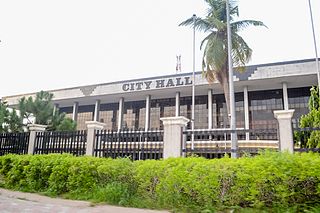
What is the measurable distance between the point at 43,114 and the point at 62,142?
4.34m

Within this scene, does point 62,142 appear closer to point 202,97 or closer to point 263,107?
point 202,97

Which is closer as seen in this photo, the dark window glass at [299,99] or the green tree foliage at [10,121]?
the green tree foliage at [10,121]

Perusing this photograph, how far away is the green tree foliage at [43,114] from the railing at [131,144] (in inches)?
215

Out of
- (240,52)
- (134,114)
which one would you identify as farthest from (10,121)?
(134,114)

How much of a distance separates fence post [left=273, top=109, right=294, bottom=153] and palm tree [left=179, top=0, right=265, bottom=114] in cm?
897

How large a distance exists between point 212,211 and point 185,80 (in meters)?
18.5

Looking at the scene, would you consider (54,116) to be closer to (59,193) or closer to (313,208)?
(59,193)

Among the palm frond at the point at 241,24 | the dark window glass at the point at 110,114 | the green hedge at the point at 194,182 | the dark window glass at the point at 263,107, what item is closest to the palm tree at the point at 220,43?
the palm frond at the point at 241,24

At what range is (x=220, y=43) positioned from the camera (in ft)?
54.9

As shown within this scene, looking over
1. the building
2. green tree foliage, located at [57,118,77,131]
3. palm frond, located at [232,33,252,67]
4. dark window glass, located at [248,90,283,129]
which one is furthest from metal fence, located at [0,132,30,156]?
dark window glass, located at [248,90,283,129]

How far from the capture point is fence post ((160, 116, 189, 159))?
806cm

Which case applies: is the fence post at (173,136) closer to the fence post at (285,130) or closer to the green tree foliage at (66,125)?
the fence post at (285,130)

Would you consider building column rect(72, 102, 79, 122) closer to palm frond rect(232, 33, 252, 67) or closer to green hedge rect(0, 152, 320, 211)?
palm frond rect(232, 33, 252, 67)

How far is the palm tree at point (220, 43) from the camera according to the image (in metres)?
16.6
